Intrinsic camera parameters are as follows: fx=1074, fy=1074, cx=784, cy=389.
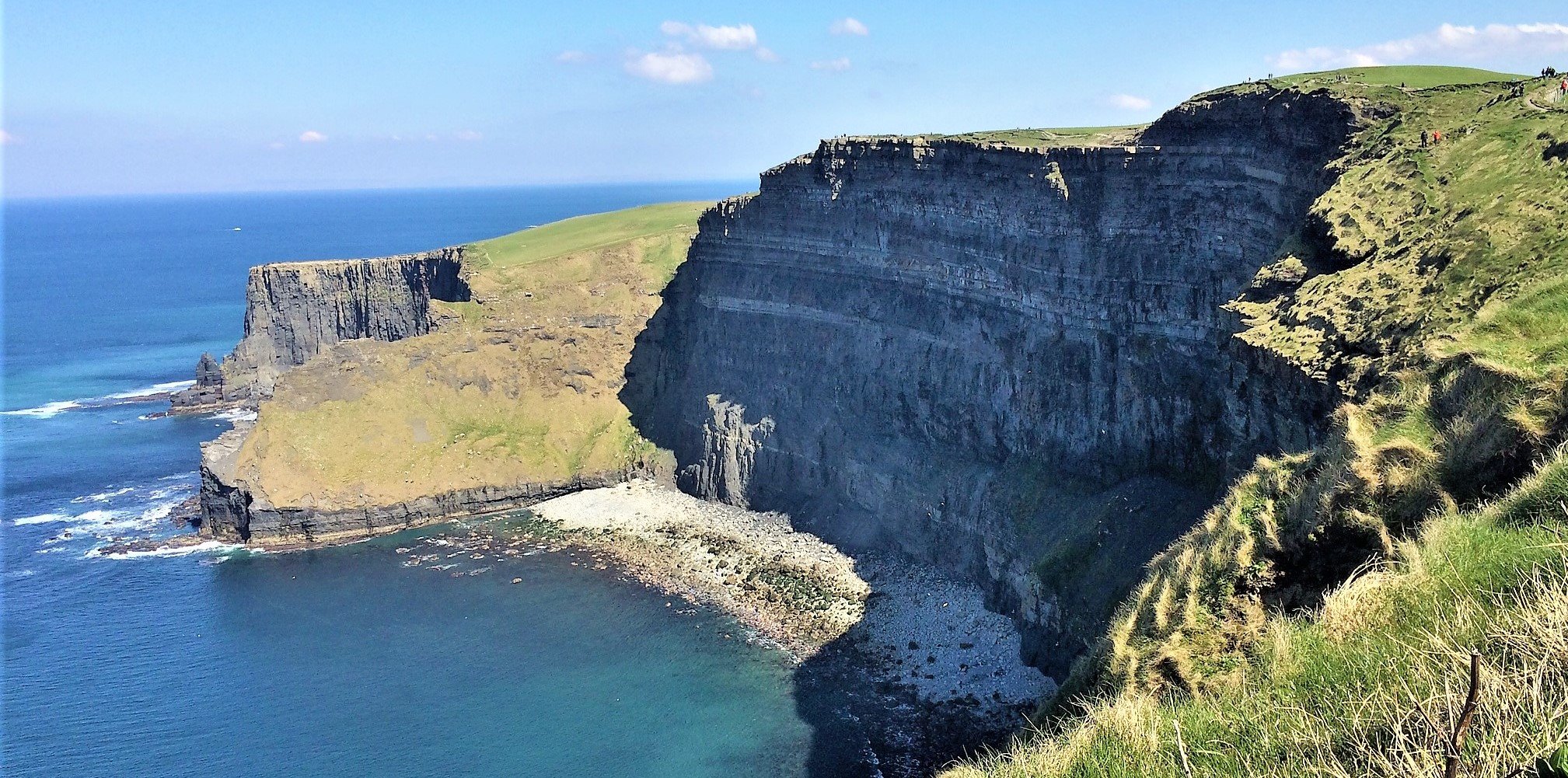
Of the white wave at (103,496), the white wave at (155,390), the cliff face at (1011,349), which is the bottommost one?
the white wave at (103,496)

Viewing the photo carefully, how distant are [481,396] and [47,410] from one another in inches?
2167

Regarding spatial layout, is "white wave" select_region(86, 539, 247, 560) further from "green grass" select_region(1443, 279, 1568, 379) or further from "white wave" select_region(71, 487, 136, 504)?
"green grass" select_region(1443, 279, 1568, 379)

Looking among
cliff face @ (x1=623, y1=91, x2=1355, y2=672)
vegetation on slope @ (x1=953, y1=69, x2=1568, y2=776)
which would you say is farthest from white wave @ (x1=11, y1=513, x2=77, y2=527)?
vegetation on slope @ (x1=953, y1=69, x2=1568, y2=776)

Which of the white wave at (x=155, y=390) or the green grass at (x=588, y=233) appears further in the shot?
the white wave at (x=155, y=390)

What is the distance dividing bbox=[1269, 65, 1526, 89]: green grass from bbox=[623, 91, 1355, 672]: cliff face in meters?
5.36

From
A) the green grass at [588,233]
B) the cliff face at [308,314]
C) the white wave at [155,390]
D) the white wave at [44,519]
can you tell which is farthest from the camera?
the white wave at [155,390]

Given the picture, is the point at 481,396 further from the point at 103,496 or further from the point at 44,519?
the point at 44,519

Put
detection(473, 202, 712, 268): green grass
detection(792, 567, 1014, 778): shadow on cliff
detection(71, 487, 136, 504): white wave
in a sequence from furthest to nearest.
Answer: detection(473, 202, 712, 268): green grass → detection(71, 487, 136, 504): white wave → detection(792, 567, 1014, 778): shadow on cliff

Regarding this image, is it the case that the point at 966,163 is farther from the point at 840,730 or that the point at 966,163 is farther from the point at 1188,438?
the point at 840,730

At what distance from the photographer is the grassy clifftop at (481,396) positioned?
71.6 metres

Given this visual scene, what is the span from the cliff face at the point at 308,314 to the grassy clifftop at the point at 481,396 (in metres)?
14.2

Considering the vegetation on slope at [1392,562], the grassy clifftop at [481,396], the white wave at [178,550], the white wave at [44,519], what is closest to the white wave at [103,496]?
the white wave at [44,519]

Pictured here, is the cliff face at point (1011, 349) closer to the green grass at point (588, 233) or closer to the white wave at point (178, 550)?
the green grass at point (588, 233)

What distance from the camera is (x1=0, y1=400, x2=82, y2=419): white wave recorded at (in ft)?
335
